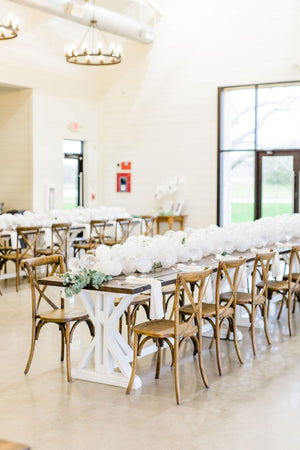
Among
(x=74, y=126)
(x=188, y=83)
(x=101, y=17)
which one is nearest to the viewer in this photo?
(x=101, y=17)

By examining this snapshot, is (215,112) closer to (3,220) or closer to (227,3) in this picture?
(227,3)

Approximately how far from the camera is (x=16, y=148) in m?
13.2

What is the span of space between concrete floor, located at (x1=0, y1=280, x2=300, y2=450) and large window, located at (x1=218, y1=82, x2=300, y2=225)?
7.96 m

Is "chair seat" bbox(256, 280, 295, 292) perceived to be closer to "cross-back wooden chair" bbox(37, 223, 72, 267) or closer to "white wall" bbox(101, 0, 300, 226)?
"cross-back wooden chair" bbox(37, 223, 72, 267)

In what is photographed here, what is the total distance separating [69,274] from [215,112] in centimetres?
977

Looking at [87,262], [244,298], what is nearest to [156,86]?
[244,298]

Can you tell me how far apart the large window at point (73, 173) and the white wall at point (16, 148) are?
120cm

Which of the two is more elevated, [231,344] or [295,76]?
[295,76]

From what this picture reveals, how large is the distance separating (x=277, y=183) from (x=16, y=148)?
5549 millimetres

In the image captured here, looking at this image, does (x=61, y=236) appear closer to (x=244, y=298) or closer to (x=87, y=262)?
(x=244, y=298)

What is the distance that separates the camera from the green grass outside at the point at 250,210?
13070 mm

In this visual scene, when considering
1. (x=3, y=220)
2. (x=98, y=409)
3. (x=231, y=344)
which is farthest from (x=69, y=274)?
(x=3, y=220)

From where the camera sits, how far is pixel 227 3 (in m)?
13.2

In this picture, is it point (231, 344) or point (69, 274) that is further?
point (231, 344)
